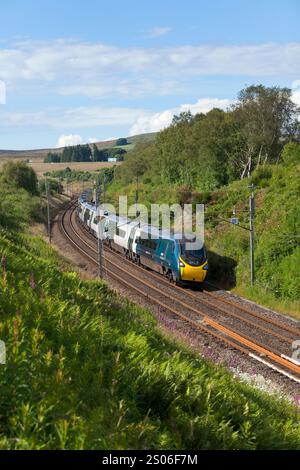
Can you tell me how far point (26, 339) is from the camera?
5238mm

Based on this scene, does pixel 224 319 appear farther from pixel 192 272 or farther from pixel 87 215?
pixel 87 215

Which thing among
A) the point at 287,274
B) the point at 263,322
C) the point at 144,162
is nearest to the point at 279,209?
the point at 287,274

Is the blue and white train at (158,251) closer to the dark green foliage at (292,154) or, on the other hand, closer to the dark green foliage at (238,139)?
the dark green foliage at (292,154)

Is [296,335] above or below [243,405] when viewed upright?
below

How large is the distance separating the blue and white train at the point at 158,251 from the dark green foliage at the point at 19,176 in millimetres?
45613

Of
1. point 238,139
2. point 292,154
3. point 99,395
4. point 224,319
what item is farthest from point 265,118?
point 99,395

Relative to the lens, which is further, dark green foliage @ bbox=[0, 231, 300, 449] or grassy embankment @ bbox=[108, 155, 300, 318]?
grassy embankment @ bbox=[108, 155, 300, 318]

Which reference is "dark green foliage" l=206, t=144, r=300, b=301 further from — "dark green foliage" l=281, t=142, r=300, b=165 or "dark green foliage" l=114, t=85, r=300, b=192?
"dark green foliage" l=114, t=85, r=300, b=192

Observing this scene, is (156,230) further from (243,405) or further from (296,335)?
(243,405)

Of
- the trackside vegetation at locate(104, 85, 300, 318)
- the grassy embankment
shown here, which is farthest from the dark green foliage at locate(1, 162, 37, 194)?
the grassy embankment

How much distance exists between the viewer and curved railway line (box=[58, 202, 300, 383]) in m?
16.5

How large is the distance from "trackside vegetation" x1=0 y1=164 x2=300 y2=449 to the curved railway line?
9.62 meters
